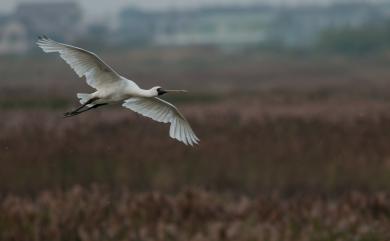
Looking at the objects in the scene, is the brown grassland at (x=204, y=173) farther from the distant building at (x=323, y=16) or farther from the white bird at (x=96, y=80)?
the distant building at (x=323, y=16)

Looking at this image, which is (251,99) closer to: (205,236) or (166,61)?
(205,236)

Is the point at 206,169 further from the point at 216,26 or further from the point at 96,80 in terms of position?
the point at 216,26

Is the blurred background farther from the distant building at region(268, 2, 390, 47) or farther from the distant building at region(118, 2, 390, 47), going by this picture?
the distant building at region(268, 2, 390, 47)

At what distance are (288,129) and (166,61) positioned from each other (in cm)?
4044

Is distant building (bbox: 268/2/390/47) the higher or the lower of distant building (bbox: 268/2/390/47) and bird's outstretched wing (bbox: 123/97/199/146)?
the higher

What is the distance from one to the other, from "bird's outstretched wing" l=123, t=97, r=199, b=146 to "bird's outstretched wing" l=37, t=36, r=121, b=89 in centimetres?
60

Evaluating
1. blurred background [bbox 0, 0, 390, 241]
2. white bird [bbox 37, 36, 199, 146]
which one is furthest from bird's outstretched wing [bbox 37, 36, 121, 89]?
blurred background [bbox 0, 0, 390, 241]

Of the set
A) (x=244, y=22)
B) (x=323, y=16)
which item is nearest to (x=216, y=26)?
(x=244, y=22)

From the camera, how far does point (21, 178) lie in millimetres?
14438

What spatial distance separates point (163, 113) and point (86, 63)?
103 cm

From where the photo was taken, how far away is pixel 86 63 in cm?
838

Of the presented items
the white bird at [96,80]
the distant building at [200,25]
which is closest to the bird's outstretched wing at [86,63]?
the white bird at [96,80]

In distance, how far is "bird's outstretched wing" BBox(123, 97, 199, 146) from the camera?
893 centimetres

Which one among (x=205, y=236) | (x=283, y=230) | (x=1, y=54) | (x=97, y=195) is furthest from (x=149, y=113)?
(x=1, y=54)
